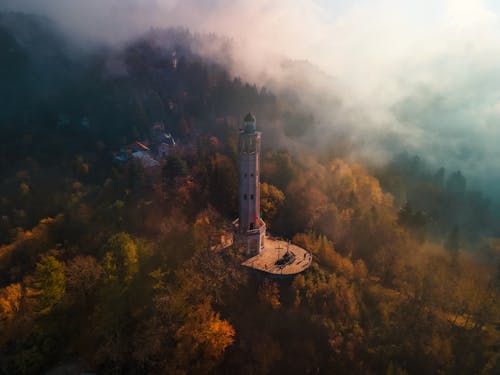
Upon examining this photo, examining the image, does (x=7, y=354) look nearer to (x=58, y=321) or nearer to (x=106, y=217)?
(x=58, y=321)

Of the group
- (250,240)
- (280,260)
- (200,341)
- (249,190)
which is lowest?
(200,341)

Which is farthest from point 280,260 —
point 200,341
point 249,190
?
point 200,341

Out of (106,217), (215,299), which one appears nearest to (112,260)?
(215,299)

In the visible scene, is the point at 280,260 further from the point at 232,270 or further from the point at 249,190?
the point at 249,190

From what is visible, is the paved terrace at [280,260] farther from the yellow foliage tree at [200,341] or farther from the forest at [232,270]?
the yellow foliage tree at [200,341]

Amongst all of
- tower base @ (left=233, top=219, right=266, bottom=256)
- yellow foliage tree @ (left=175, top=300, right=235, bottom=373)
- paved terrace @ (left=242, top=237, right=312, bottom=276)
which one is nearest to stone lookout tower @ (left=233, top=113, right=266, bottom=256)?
tower base @ (left=233, top=219, right=266, bottom=256)

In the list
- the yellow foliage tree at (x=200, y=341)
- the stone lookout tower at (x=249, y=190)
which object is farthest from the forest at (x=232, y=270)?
the stone lookout tower at (x=249, y=190)
